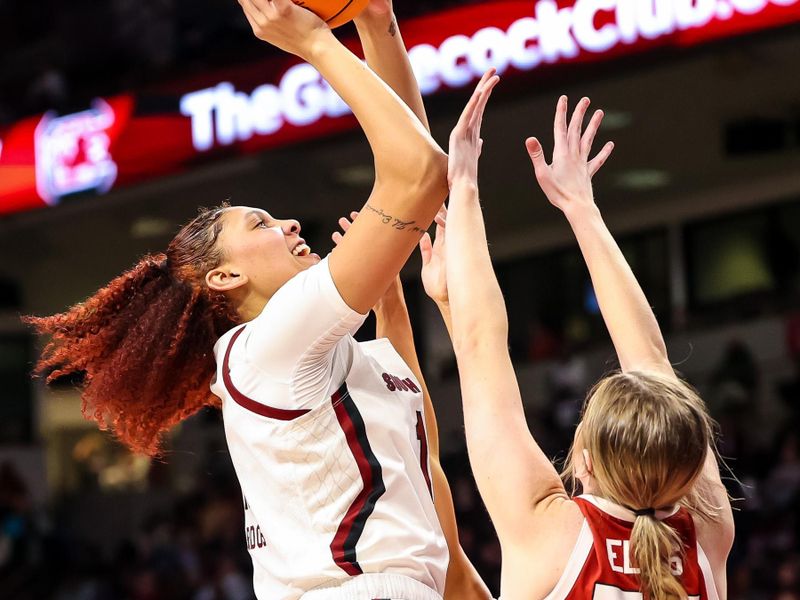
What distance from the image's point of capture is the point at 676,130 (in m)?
9.51

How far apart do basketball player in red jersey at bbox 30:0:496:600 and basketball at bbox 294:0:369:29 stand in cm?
9

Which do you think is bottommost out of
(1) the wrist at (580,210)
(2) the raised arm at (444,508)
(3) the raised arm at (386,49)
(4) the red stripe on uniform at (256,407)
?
(2) the raised arm at (444,508)

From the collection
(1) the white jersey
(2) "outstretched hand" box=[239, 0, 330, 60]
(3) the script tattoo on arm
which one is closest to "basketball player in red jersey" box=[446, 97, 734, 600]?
(3) the script tattoo on arm

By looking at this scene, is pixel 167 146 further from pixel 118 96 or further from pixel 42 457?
pixel 42 457

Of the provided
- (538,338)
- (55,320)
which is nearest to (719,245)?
(538,338)

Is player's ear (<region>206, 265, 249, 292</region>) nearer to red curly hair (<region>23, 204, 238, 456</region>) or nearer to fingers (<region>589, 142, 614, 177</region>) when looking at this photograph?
red curly hair (<region>23, 204, 238, 456</region>)

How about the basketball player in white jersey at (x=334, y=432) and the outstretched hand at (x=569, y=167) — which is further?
the outstretched hand at (x=569, y=167)

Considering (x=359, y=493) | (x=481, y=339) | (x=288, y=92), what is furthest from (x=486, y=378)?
(x=288, y=92)

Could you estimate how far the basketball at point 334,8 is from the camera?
228 cm

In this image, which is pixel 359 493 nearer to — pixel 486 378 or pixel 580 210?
pixel 486 378

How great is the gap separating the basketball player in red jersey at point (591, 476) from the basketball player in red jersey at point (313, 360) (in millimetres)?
148

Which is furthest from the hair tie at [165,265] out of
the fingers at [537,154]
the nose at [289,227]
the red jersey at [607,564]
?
the red jersey at [607,564]

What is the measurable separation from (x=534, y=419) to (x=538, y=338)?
60.1 inches

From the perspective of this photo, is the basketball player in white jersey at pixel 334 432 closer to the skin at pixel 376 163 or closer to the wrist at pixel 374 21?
the skin at pixel 376 163
